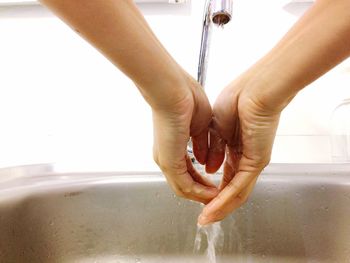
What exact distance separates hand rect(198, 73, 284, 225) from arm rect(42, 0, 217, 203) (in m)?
0.02

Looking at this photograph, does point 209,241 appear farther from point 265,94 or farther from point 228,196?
point 265,94

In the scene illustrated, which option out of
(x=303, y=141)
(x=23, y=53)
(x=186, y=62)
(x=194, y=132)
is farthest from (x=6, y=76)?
(x=303, y=141)

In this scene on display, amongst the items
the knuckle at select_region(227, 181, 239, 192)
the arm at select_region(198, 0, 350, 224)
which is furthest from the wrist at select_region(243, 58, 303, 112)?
the knuckle at select_region(227, 181, 239, 192)

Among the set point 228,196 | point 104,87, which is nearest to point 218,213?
point 228,196

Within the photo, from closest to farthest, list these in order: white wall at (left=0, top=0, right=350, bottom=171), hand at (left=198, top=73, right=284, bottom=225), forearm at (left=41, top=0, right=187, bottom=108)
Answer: forearm at (left=41, top=0, right=187, bottom=108), hand at (left=198, top=73, right=284, bottom=225), white wall at (left=0, top=0, right=350, bottom=171)

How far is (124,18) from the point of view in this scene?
0.74ft

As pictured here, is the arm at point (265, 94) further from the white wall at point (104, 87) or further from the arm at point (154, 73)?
the white wall at point (104, 87)

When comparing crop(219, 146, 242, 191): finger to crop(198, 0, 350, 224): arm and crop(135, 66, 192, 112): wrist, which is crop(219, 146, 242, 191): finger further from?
crop(135, 66, 192, 112): wrist

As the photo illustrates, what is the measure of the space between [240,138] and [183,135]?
3.2 inches

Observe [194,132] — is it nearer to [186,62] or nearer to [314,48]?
[314,48]

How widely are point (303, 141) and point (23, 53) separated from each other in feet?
2.09

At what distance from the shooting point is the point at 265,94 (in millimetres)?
292

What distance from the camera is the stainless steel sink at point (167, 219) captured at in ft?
1.65

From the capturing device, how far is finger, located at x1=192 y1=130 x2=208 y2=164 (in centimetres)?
40
